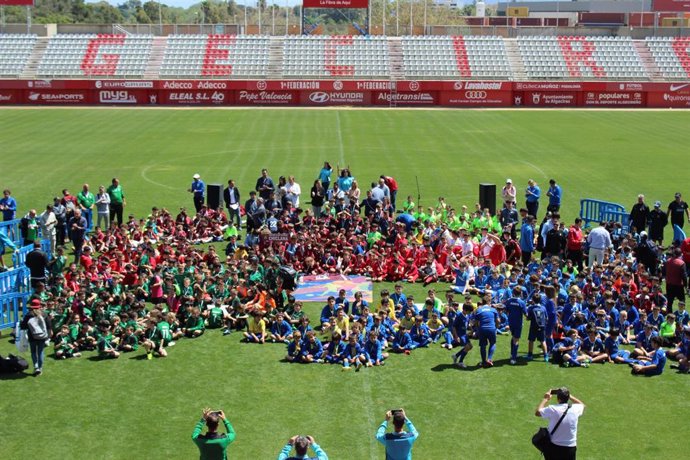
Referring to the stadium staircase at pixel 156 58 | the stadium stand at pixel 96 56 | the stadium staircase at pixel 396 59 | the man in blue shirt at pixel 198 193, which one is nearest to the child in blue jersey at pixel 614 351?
the man in blue shirt at pixel 198 193

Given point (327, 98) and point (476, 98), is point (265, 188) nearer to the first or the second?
point (327, 98)

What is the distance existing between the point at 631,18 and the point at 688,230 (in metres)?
96.5

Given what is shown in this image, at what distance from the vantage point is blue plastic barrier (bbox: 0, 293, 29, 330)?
17.2m

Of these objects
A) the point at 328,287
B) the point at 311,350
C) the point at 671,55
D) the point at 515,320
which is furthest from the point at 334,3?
the point at 515,320

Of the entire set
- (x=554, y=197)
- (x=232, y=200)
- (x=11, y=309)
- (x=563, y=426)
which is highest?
(x=554, y=197)

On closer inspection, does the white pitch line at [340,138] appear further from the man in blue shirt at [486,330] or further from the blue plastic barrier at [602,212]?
the man in blue shirt at [486,330]

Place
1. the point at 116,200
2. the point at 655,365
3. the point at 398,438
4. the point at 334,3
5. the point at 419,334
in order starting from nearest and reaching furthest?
the point at 398,438 < the point at 655,365 < the point at 419,334 < the point at 116,200 < the point at 334,3

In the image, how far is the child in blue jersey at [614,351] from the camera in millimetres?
15539

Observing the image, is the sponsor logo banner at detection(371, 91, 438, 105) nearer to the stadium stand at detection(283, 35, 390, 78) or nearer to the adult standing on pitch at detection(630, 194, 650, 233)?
the stadium stand at detection(283, 35, 390, 78)

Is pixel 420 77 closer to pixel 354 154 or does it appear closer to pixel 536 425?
pixel 354 154

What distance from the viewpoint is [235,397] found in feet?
46.2

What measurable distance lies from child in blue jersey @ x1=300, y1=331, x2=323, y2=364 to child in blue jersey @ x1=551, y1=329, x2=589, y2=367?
4.18 metres

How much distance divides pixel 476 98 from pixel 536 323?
1819 inches

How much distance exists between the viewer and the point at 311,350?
15.8 meters
